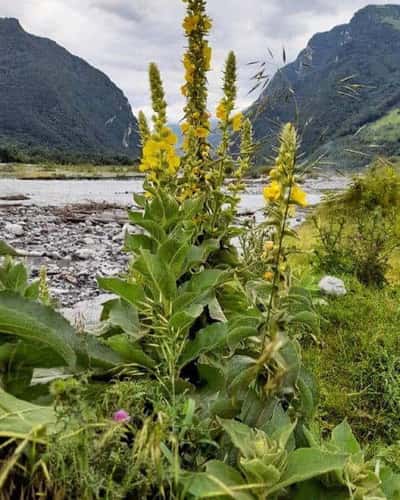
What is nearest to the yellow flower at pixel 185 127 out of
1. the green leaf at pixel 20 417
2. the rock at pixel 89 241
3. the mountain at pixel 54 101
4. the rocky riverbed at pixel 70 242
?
the green leaf at pixel 20 417

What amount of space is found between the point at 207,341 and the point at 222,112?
4.73 feet

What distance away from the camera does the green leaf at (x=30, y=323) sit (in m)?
0.94

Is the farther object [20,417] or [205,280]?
[205,280]

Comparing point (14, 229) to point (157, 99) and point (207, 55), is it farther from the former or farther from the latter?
point (207, 55)

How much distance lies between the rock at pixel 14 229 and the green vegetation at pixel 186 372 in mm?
10030

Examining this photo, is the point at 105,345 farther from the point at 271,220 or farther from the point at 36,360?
the point at 271,220

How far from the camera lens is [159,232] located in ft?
6.40

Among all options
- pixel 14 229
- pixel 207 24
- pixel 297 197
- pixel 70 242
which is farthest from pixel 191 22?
pixel 14 229

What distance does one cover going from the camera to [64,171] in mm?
38031

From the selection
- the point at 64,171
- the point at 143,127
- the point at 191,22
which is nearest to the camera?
the point at 191,22

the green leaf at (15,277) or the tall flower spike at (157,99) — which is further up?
the tall flower spike at (157,99)

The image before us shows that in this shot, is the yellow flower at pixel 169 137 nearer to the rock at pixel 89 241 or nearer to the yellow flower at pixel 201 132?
the yellow flower at pixel 201 132

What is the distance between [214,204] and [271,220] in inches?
43.3

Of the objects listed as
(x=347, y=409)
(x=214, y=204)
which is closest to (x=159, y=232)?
(x=214, y=204)
